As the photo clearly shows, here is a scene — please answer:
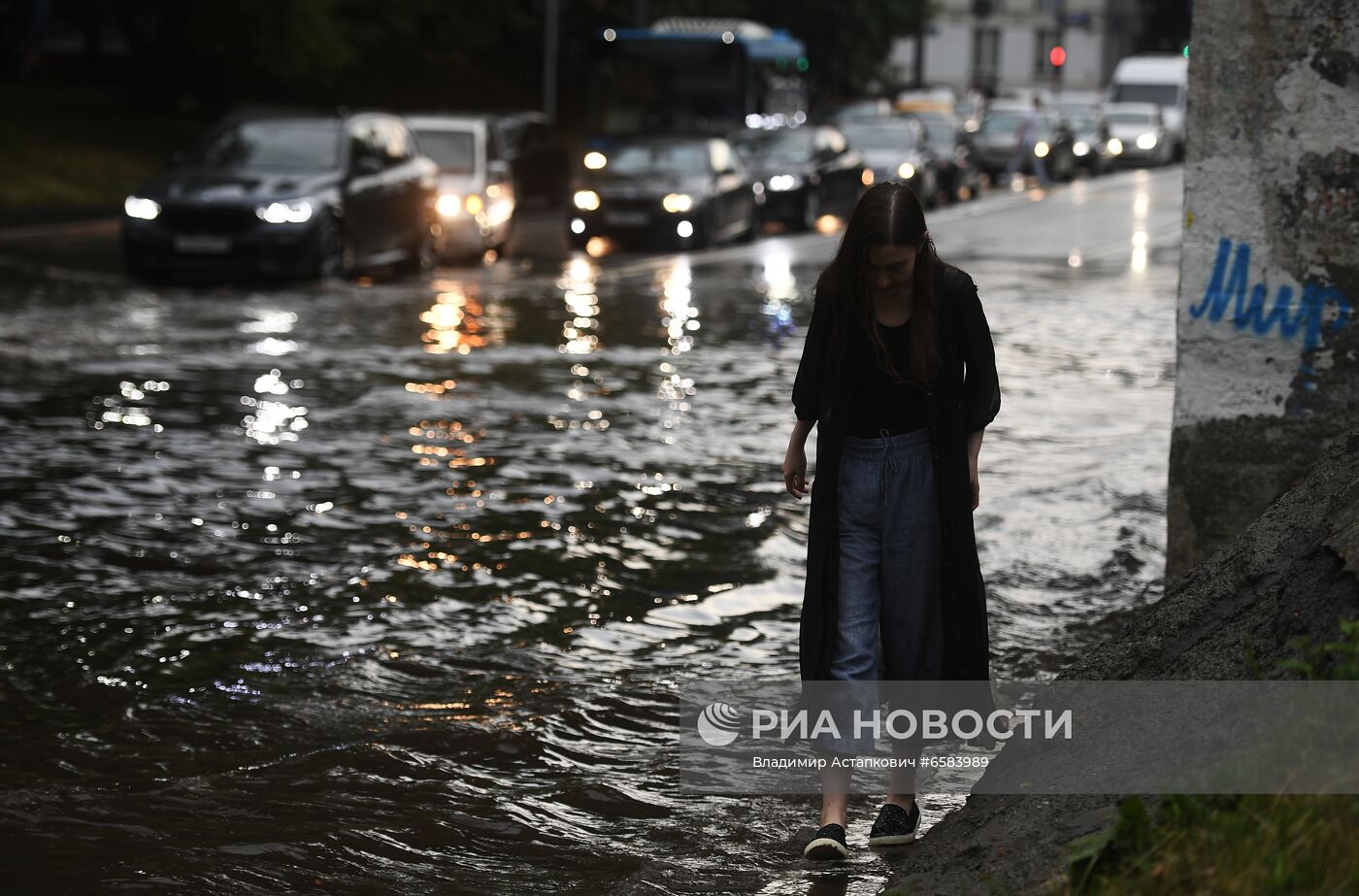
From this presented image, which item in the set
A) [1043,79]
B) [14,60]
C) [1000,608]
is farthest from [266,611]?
[1043,79]

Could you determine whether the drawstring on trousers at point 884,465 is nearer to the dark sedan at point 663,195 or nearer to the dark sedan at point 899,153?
the dark sedan at point 663,195

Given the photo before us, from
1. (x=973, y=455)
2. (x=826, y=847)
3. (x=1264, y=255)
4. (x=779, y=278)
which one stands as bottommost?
(x=779, y=278)

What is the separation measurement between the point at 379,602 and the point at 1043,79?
331 ft

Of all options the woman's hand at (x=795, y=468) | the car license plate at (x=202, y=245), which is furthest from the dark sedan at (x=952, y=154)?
the woman's hand at (x=795, y=468)

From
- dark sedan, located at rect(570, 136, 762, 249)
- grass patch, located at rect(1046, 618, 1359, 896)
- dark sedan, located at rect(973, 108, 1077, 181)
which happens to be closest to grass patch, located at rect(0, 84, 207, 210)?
dark sedan, located at rect(570, 136, 762, 249)

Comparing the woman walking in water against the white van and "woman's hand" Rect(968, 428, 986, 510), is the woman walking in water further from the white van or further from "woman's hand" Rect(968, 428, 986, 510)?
the white van

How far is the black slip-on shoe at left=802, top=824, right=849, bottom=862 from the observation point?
493cm

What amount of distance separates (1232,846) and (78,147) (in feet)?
104

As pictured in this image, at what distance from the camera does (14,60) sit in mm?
47281

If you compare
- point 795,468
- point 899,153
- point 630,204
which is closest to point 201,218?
point 630,204

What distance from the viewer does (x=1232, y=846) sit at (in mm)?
3428

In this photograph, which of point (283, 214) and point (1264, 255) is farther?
point (283, 214)

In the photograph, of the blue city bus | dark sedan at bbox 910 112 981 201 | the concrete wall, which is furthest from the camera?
dark sedan at bbox 910 112 981 201

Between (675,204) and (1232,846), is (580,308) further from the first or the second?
(1232,846)
